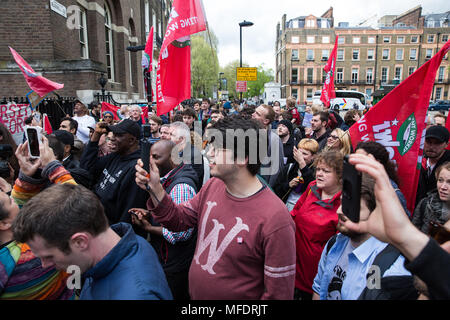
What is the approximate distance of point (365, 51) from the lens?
61.0 m

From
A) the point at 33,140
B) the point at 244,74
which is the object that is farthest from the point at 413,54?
the point at 33,140

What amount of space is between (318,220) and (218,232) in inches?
43.3

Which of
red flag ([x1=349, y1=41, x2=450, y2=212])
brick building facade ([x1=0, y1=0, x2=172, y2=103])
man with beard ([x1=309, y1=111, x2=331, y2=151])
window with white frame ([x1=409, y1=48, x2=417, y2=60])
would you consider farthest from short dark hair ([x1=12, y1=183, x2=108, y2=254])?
window with white frame ([x1=409, y1=48, x2=417, y2=60])

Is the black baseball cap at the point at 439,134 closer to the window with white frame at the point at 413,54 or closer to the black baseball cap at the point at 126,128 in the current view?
the black baseball cap at the point at 126,128

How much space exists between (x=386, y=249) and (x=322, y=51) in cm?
6815

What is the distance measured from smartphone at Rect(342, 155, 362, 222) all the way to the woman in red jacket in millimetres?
1426

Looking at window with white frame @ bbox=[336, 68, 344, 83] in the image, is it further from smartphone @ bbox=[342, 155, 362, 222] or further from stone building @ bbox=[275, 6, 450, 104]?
smartphone @ bbox=[342, 155, 362, 222]

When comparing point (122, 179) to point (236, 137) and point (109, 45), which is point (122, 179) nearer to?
point (236, 137)

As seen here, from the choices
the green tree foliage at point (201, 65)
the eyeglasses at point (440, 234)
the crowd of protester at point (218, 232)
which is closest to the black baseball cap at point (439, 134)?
the crowd of protester at point (218, 232)

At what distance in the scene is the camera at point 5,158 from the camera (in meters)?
2.80

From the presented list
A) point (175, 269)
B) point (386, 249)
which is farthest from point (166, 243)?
point (386, 249)

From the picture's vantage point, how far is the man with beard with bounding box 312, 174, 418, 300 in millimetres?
1472

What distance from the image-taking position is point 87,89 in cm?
1127
